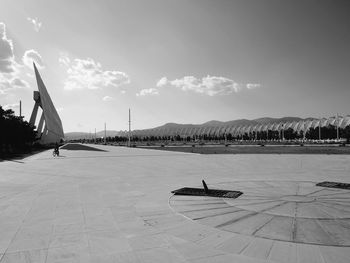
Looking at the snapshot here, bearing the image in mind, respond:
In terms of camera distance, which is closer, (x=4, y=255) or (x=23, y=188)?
(x=4, y=255)

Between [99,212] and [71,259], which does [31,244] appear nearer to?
[71,259]

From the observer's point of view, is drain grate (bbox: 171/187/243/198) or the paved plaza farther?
drain grate (bbox: 171/187/243/198)

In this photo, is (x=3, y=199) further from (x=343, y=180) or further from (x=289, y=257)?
(x=343, y=180)

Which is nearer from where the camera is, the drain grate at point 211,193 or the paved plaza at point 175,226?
the paved plaza at point 175,226

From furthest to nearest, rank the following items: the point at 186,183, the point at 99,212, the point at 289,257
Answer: the point at 186,183
the point at 99,212
the point at 289,257

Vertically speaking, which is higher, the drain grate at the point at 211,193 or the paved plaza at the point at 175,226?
the drain grate at the point at 211,193

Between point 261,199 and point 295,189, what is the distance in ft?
6.46

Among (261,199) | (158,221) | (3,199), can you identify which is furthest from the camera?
(3,199)

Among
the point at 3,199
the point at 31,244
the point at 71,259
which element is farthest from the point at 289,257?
the point at 3,199

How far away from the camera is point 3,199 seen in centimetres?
834

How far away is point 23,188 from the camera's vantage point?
10.2 metres

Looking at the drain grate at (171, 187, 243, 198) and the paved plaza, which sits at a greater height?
the drain grate at (171, 187, 243, 198)

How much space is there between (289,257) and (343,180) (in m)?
8.40

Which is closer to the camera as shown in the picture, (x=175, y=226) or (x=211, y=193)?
(x=175, y=226)
